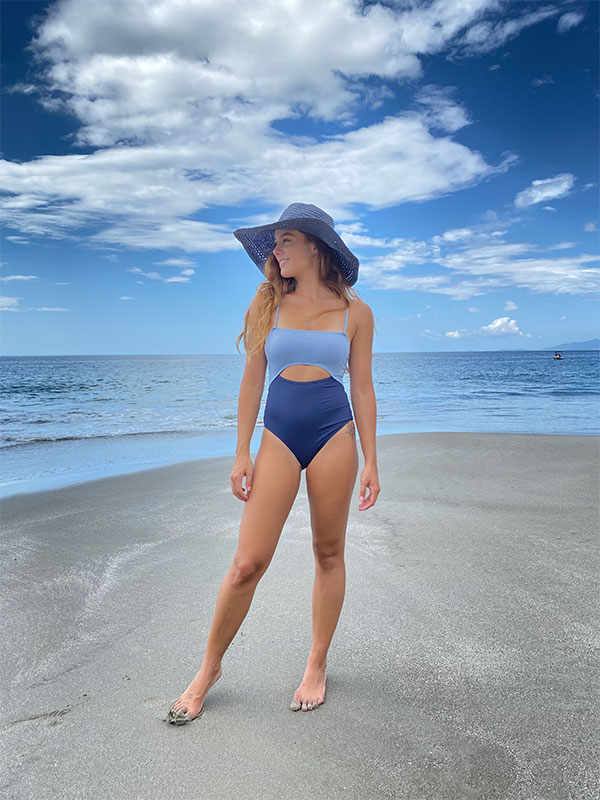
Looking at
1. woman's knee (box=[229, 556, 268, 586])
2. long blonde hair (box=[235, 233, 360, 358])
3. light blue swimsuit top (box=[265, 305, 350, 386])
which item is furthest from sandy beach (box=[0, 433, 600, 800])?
long blonde hair (box=[235, 233, 360, 358])

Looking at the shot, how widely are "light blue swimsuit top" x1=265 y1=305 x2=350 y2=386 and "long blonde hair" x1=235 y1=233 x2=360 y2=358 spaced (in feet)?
0.32

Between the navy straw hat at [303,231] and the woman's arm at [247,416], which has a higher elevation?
the navy straw hat at [303,231]

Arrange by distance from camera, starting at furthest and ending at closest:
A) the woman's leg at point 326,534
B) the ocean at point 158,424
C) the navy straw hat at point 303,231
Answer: the ocean at point 158,424, the navy straw hat at point 303,231, the woman's leg at point 326,534

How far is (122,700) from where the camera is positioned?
2664 millimetres

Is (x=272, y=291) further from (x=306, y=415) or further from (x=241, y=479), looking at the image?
(x=241, y=479)

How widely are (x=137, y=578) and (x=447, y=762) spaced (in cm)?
246

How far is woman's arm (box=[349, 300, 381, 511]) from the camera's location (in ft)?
9.23

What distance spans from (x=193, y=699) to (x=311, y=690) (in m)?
0.52

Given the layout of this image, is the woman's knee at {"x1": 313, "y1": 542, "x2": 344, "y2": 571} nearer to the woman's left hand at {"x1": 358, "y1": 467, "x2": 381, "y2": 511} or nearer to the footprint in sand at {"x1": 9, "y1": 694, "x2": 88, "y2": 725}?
the woman's left hand at {"x1": 358, "y1": 467, "x2": 381, "y2": 511}

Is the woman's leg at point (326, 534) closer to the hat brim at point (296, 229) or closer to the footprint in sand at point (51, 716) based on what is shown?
the hat brim at point (296, 229)

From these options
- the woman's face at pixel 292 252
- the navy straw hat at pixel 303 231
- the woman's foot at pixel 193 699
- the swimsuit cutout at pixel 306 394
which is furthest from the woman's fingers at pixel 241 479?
the navy straw hat at pixel 303 231

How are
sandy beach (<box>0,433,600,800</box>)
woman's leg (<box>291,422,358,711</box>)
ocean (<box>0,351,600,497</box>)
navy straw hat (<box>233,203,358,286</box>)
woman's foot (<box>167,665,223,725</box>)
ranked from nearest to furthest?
sandy beach (<box>0,433,600,800</box>) → woman's foot (<box>167,665,223,725</box>) → woman's leg (<box>291,422,358,711</box>) → navy straw hat (<box>233,203,358,286</box>) → ocean (<box>0,351,600,497</box>)

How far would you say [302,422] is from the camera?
104 inches

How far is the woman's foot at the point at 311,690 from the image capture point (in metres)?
2.63
